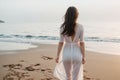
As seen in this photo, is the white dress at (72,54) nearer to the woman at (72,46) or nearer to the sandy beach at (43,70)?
the woman at (72,46)

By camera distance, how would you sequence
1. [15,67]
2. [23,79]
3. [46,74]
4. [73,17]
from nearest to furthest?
[73,17] → [23,79] → [46,74] → [15,67]

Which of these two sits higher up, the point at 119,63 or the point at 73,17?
the point at 73,17

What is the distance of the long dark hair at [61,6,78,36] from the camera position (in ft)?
14.8

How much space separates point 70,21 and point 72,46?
1.48 ft

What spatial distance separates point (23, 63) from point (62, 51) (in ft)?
14.0

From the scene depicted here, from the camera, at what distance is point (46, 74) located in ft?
23.8

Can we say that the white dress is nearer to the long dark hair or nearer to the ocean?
the long dark hair

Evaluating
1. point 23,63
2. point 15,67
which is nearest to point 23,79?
point 15,67

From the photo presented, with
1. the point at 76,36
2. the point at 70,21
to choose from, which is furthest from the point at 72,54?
the point at 70,21

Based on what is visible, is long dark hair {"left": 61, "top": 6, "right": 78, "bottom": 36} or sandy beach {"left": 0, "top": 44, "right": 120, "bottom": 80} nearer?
long dark hair {"left": 61, "top": 6, "right": 78, "bottom": 36}

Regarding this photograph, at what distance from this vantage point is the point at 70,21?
4527 mm

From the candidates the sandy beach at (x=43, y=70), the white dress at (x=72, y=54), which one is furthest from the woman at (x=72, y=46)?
the sandy beach at (x=43, y=70)

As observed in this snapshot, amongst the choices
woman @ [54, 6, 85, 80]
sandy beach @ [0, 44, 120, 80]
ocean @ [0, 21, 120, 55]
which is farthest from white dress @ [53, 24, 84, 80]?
ocean @ [0, 21, 120, 55]

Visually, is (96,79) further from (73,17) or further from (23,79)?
(73,17)
